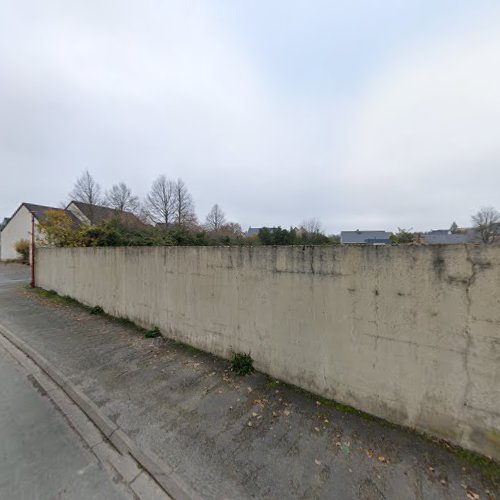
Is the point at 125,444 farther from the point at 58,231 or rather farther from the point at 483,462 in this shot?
the point at 58,231

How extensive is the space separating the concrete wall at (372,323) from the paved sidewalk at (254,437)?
294 millimetres

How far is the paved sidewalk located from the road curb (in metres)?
0.06

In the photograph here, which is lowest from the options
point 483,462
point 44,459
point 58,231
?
point 44,459

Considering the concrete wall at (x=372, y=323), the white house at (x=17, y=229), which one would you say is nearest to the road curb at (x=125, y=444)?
the concrete wall at (x=372, y=323)

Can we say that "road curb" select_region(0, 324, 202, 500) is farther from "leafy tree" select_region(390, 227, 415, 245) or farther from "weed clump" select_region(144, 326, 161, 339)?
"leafy tree" select_region(390, 227, 415, 245)

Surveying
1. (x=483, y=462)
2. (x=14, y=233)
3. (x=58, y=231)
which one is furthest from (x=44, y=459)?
(x=14, y=233)

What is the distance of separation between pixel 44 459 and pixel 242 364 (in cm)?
247

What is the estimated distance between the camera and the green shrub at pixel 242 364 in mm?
4047

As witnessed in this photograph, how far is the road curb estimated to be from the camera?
2.24 metres

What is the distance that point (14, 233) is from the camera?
100ft

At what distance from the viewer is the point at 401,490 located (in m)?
2.13

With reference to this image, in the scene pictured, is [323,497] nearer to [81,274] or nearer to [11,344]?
[11,344]

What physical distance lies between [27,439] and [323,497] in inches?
122

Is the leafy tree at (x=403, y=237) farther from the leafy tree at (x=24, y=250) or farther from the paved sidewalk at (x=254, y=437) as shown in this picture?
the leafy tree at (x=24, y=250)
